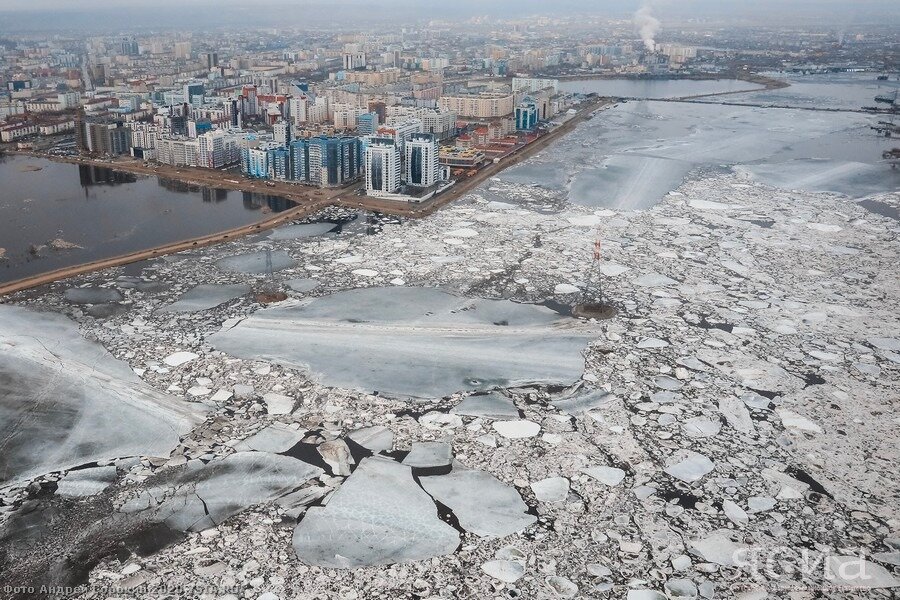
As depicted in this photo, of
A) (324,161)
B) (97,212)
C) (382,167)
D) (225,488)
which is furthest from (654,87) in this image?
(225,488)

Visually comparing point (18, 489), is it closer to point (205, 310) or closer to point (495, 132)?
point (205, 310)

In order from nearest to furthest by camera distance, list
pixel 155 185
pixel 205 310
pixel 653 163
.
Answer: pixel 205 310 < pixel 155 185 < pixel 653 163

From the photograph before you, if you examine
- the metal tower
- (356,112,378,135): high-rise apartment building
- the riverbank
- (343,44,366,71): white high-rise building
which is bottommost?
the metal tower

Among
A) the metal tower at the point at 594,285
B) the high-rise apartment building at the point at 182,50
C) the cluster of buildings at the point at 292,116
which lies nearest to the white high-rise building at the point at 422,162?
the cluster of buildings at the point at 292,116

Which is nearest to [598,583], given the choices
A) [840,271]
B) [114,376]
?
[114,376]

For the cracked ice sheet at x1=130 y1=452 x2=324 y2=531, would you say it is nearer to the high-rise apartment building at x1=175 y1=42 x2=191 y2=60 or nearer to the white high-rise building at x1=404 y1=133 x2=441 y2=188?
the white high-rise building at x1=404 y1=133 x2=441 y2=188

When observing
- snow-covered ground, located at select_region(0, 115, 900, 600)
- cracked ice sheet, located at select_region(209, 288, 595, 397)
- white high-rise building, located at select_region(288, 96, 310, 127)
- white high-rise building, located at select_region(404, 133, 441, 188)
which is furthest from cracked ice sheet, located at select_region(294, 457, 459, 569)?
white high-rise building, located at select_region(288, 96, 310, 127)

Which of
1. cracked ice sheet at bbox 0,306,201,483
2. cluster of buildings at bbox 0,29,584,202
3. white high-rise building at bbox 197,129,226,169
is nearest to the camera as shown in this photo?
cracked ice sheet at bbox 0,306,201,483
